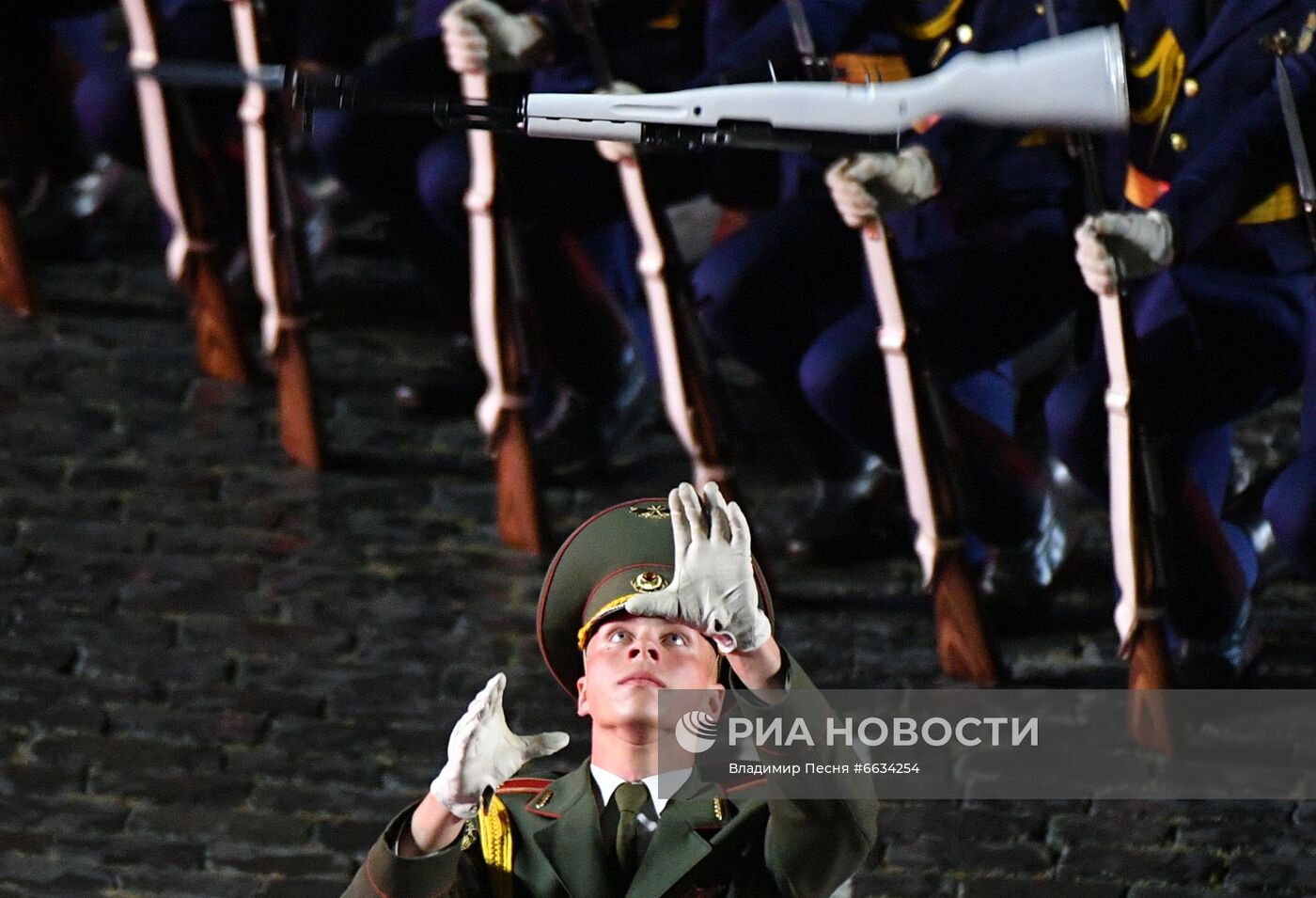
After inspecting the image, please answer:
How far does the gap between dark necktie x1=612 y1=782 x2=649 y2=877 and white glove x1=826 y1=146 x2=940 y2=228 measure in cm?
223

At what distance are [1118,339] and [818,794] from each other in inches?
86.7

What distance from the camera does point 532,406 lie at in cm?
633

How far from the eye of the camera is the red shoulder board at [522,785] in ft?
9.88

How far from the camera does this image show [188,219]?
643cm

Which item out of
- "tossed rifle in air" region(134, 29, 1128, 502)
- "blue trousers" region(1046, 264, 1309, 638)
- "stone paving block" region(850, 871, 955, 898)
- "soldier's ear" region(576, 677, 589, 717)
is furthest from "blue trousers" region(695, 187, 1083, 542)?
"tossed rifle in air" region(134, 29, 1128, 502)

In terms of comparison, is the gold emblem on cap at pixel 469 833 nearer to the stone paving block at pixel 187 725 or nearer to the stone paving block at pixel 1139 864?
the stone paving block at pixel 1139 864

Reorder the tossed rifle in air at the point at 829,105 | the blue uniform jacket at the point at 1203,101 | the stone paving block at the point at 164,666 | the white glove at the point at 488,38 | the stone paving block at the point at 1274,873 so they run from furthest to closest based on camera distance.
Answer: the white glove at the point at 488,38 → the stone paving block at the point at 164,666 → the blue uniform jacket at the point at 1203,101 → the stone paving block at the point at 1274,873 → the tossed rifle in air at the point at 829,105

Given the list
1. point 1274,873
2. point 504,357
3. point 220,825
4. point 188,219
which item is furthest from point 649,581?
point 188,219

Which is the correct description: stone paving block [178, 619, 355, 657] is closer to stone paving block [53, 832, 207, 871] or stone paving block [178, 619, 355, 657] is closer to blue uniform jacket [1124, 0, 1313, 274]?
stone paving block [53, 832, 207, 871]

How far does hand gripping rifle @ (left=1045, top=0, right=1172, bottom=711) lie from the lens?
193 inches

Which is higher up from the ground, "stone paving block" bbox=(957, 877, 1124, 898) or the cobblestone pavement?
"stone paving block" bbox=(957, 877, 1124, 898)

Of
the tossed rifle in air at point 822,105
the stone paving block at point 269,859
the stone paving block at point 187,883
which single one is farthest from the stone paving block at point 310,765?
the tossed rifle in air at point 822,105

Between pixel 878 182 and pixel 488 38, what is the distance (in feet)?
3.09

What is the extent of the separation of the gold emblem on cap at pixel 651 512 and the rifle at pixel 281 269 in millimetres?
3164
